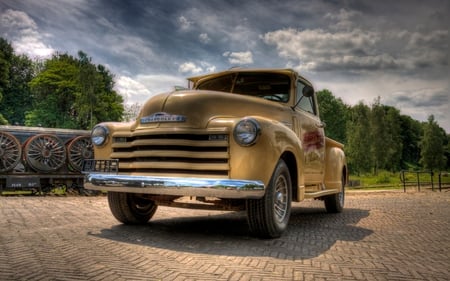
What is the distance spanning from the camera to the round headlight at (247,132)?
13.9ft

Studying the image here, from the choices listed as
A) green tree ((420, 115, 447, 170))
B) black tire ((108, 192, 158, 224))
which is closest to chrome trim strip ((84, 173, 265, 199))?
black tire ((108, 192, 158, 224))

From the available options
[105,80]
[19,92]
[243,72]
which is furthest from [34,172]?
[19,92]

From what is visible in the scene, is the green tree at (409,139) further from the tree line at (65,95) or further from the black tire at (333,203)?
the black tire at (333,203)

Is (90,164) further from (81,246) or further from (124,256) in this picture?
(124,256)

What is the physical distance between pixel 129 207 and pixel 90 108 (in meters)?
35.2

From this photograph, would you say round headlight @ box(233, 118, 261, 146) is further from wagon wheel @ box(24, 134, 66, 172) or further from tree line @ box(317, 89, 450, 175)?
tree line @ box(317, 89, 450, 175)

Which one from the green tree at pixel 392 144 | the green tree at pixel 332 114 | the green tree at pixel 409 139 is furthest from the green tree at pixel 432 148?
the green tree at pixel 409 139

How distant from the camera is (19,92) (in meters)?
47.8

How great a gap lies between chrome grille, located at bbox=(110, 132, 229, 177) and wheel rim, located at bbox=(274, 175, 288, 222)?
2.87 feet

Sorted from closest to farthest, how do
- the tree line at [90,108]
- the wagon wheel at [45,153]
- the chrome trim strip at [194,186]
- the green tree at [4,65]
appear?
the chrome trim strip at [194,186]
the wagon wheel at [45,153]
the green tree at [4,65]
the tree line at [90,108]

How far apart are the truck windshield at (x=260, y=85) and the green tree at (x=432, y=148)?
5545cm

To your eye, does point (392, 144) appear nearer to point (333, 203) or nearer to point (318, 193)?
point (333, 203)

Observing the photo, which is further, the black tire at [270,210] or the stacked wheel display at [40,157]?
the stacked wheel display at [40,157]

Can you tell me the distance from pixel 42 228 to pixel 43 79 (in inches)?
1575
